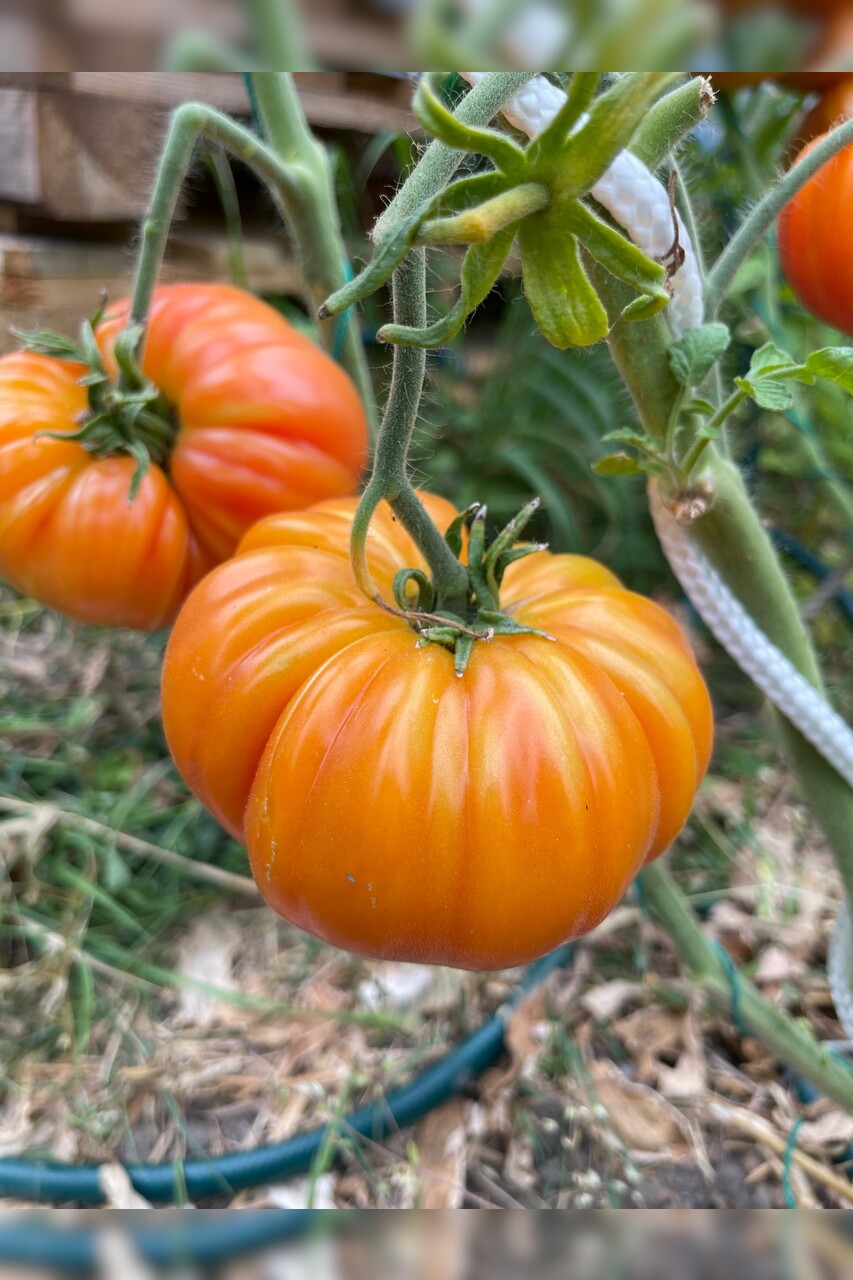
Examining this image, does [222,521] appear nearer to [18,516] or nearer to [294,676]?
[18,516]

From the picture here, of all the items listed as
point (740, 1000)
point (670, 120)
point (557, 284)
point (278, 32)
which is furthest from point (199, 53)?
point (740, 1000)

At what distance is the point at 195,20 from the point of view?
10.2 inches

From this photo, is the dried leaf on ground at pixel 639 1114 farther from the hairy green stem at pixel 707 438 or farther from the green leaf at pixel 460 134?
the green leaf at pixel 460 134

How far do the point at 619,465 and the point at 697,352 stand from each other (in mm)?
83

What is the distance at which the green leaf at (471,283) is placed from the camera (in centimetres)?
37

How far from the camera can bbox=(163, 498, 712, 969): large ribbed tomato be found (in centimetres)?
49

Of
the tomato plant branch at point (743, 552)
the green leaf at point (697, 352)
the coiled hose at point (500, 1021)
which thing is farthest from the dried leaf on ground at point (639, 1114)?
the green leaf at point (697, 352)

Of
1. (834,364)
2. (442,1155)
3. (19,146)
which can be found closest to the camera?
(834,364)

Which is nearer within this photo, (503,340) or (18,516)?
(18,516)

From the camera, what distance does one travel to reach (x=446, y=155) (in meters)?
0.41

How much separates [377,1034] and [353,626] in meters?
0.65

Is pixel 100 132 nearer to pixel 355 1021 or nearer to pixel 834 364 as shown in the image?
pixel 834 364

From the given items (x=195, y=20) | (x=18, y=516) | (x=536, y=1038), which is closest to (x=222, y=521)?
(x=18, y=516)

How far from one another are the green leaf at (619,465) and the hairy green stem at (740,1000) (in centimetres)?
35
